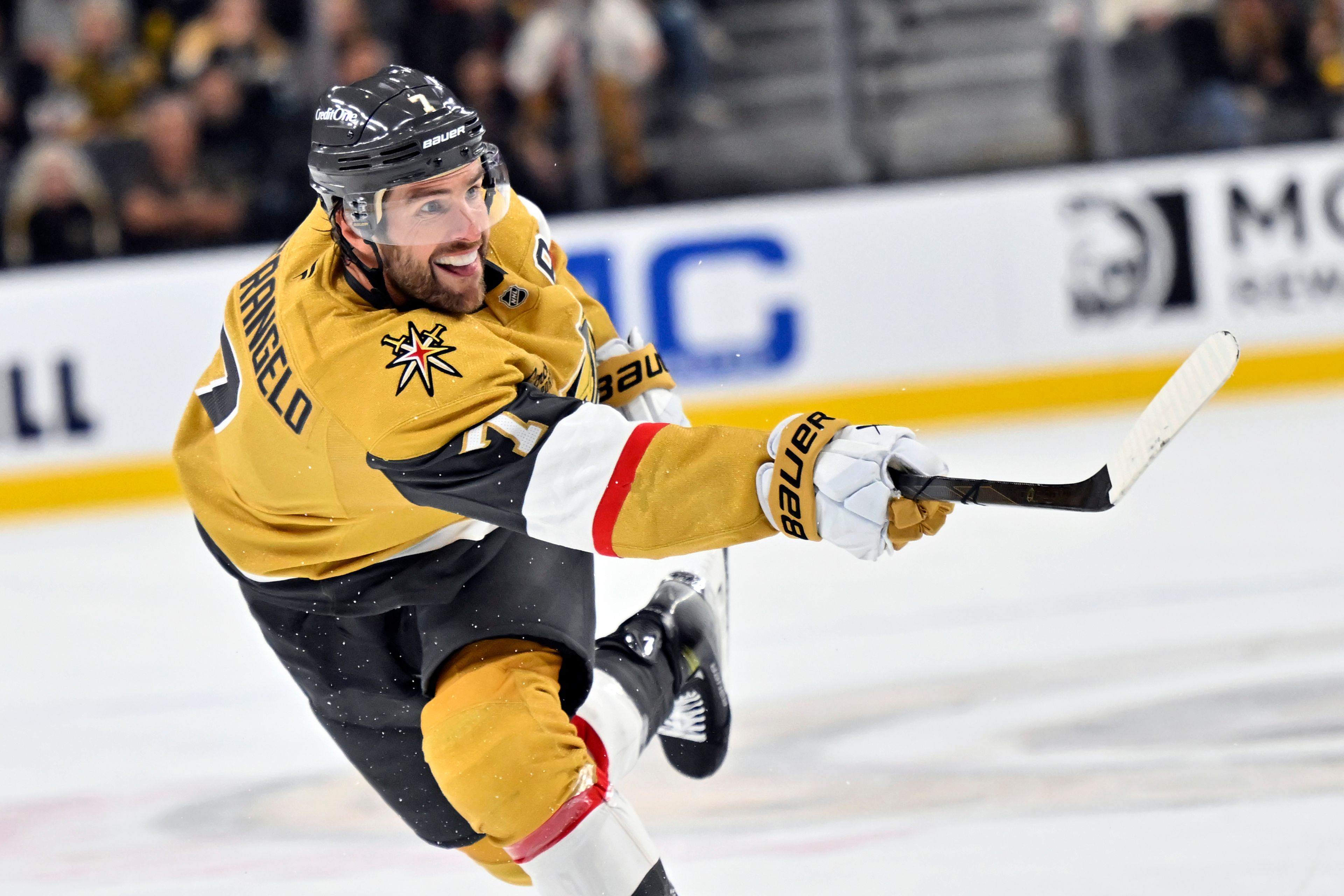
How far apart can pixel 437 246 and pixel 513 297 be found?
17 cm

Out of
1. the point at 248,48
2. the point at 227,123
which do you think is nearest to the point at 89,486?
the point at 227,123

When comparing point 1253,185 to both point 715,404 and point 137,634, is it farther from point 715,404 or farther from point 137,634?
point 137,634

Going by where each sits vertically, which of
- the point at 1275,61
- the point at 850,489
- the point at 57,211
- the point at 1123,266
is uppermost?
the point at 850,489

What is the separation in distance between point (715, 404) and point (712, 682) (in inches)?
144

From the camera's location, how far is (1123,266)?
21.5 ft

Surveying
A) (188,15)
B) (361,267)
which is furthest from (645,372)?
(188,15)

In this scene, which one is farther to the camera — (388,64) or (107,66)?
(107,66)

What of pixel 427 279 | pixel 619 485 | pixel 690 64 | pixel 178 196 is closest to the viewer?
pixel 619 485

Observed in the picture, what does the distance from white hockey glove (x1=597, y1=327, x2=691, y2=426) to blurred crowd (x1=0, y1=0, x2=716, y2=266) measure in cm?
385

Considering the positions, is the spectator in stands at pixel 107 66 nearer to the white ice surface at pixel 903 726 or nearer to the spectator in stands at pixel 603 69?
the spectator in stands at pixel 603 69

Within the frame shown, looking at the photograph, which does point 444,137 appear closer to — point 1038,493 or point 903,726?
point 1038,493

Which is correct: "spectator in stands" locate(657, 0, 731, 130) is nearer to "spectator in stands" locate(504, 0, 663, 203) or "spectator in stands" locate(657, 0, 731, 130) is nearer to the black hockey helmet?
"spectator in stands" locate(504, 0, 663, 203)

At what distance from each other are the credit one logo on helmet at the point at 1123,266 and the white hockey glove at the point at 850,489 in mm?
4828

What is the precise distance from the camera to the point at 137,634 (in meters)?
4.54
